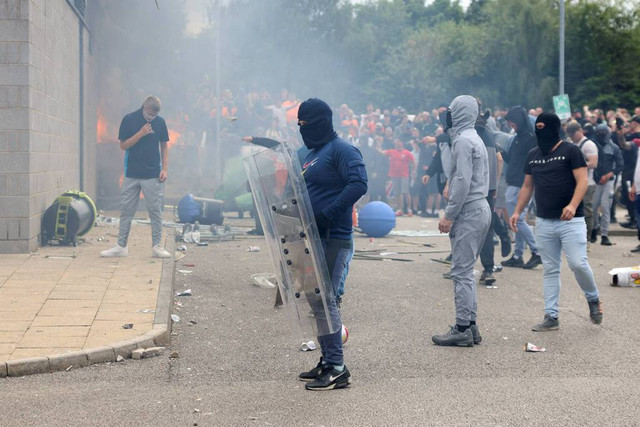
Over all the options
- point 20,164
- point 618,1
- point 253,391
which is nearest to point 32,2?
point 20,164

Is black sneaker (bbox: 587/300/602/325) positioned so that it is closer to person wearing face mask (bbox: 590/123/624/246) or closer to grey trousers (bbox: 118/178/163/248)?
grey trousers (bbox: 118/178/163/248)

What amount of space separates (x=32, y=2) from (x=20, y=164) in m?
2.04

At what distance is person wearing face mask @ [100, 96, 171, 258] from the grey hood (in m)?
4.85

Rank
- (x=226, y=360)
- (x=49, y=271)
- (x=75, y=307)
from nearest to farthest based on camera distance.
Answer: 1. (x=226, y=360)
2. (x=75, y=307)
3. (x=49, y=271)

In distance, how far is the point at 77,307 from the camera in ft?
25.6

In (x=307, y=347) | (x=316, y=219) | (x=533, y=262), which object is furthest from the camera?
(x=533, y=262)

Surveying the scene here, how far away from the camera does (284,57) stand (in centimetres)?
4447

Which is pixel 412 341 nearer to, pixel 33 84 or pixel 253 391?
pixel 253 391

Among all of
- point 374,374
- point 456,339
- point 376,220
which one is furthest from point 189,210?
point 374,374

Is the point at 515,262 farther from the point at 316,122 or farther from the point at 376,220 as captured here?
the point at 316,122

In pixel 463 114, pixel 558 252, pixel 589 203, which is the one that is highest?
pixel 463 114

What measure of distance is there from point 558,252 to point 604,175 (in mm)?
7477

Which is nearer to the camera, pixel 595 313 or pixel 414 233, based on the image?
pixel 595 313

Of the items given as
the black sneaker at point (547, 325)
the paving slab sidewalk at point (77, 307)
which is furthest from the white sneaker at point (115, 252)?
the black sneaker at point (547, 325)
